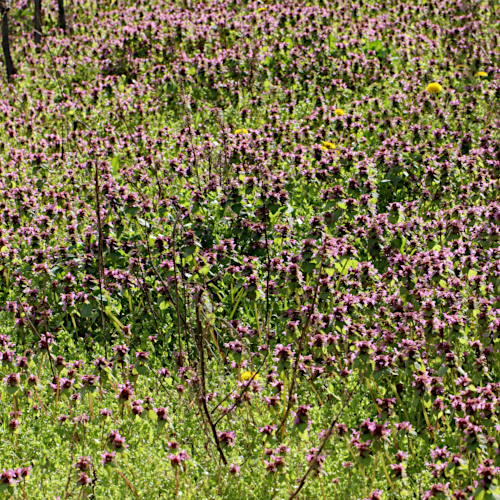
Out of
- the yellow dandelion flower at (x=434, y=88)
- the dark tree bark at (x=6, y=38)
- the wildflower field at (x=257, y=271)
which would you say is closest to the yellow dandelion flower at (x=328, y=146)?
the wildflower field at (x=257, y=271)

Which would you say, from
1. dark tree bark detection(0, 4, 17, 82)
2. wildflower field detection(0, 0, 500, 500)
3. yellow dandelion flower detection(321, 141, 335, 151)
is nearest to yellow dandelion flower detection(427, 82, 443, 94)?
wildflower field detection(0, 0, 500, 500)

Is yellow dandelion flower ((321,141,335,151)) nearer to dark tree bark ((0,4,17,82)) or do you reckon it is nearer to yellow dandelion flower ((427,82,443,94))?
yellow dandelion flower ((427,82,443,94))

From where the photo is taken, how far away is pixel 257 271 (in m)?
4.76

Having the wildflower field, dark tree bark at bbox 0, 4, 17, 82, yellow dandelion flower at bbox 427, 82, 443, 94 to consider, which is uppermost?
dark tree bark at bbox 0, 4, 17, 82

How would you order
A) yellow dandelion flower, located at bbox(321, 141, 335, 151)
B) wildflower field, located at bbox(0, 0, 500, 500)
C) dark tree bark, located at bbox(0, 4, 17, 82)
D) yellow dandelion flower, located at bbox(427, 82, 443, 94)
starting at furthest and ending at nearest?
dark tree bark, located at bbox(0, 4, 17, 82)
yellow dandelion flower, located at bbox(427, 82, 443, 94)
yellow dandelion flower, located at bbox(321, 141, 335, 151)
wildflower field, located at bbox(0, 0, 500, 500)

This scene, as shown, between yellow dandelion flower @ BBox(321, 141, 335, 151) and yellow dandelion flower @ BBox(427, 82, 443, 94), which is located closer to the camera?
yellow dandelion flower @ BBox(321, 141, 335, 151)

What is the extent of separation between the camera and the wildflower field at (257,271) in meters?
3.56

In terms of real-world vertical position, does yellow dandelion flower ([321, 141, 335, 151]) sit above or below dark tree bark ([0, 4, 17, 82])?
below

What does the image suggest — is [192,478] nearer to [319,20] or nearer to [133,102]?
[133,102]

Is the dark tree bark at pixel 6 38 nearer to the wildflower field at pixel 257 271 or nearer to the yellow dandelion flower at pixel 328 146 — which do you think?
the wildflower field at pixel 257 271

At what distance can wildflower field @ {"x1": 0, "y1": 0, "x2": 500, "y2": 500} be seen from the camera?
3.56 meters

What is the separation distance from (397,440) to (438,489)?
2.97ft

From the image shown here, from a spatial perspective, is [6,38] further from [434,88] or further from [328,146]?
[434,88]

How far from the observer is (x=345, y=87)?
7.93m
